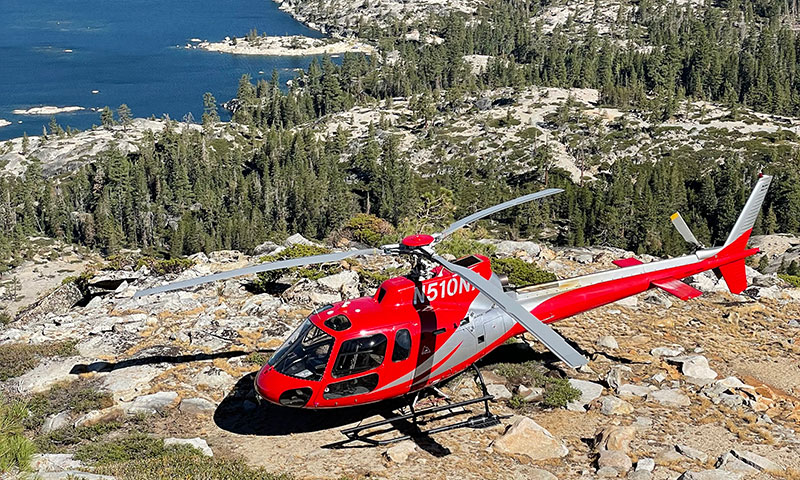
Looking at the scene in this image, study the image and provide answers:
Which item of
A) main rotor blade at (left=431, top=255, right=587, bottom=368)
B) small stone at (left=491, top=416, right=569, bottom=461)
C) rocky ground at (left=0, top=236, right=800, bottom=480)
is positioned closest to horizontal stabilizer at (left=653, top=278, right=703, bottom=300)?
rocky ground at (left=0, top=236, right=800, bottom=480)

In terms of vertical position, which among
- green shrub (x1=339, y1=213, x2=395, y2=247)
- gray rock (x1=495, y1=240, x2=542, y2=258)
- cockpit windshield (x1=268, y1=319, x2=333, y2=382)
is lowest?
green shrub (x1=339, y1=213, x2=395, y2=247)

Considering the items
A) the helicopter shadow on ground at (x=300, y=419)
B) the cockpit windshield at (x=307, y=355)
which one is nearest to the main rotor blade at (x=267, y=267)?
the cockpit windshield at (x=307, y=355)

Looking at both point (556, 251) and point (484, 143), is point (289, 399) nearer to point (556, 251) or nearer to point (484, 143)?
point (556, 251)

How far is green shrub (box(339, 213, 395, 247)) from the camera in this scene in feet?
148

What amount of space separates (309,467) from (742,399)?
10.8 m

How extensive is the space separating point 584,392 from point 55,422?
13.0 m

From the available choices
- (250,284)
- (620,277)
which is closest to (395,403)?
(620,277)

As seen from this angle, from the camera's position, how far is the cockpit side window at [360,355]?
14789mm

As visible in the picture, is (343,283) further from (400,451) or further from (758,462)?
(758,462)

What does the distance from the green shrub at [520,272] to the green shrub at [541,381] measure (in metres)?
7.72

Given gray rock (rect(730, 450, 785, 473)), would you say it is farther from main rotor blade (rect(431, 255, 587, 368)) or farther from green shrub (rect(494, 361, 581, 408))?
main rotor blade (rect(431, 255, 587, 368))

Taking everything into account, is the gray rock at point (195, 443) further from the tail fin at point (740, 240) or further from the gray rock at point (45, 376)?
the tail fin at point (740, 240)

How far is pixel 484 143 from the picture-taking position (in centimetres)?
13250

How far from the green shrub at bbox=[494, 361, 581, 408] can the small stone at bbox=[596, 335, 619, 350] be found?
2528 mm
